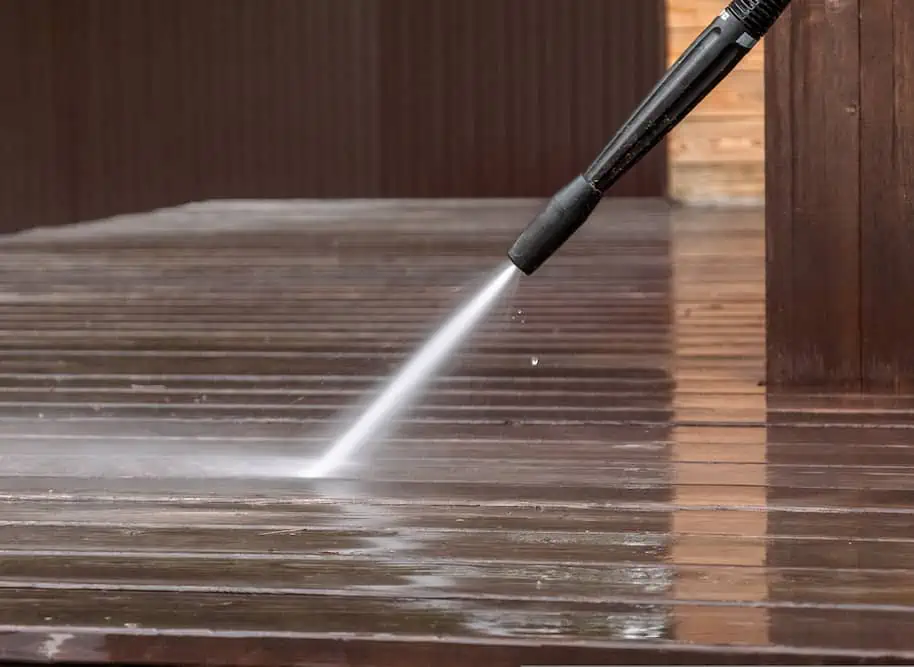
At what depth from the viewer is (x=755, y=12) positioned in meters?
1.04

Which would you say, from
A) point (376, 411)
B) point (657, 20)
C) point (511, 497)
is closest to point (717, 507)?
point (511, 497)

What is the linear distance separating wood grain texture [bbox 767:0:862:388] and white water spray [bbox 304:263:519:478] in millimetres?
339

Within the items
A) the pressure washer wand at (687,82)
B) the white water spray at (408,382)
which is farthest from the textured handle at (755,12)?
the white water spray at (408,382)

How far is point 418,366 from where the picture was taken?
1.99 m

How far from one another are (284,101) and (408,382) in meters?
5.39

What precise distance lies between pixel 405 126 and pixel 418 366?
5.15 m

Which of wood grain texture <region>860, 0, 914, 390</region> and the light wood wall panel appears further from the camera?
the light wood wall panel

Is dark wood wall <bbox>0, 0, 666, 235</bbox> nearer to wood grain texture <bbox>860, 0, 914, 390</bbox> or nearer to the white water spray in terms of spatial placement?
the white water spray

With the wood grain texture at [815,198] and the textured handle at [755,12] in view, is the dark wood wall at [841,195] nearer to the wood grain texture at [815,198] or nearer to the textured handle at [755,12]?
the wood grain texture at [815,198]

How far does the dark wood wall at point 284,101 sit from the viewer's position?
22.6 feet

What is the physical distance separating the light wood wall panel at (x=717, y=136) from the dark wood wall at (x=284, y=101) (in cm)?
88

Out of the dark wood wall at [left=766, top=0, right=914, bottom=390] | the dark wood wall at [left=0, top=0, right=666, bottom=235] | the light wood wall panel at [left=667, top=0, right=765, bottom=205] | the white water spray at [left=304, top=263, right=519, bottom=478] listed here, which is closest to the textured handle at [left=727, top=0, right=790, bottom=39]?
the white water spray at [left=304, top=263, right=519, bottom=478]

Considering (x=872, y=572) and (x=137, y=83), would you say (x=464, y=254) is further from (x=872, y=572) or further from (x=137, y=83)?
(x=137, y=83)

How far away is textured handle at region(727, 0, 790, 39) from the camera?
40.8 inches
